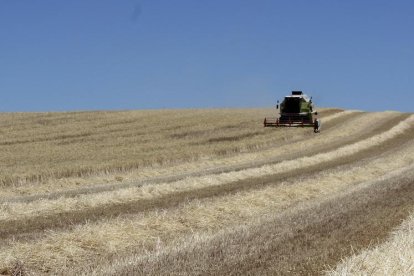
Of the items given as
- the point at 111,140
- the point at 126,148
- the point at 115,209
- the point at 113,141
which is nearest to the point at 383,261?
the point at 115,209

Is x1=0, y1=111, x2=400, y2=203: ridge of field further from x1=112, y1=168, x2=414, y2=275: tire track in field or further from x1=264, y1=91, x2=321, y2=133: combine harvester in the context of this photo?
x1=112, y1=168, x2=414, y2=275: tire track in field

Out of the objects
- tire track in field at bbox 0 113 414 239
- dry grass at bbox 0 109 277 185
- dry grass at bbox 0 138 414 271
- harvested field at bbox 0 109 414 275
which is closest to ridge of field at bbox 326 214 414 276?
harvested field at bbox 0 109 414 275

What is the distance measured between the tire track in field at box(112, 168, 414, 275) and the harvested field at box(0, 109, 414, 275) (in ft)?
0.07

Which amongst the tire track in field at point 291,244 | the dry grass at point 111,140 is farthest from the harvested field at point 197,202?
the dry grass at point 111,140

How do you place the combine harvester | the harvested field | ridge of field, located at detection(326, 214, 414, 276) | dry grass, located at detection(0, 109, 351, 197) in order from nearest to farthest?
ridge of field, located at detection(326, 214, 414, 276), the harvested field, dry grass, located at detection(0, 109, 351, 197), the combine harvester

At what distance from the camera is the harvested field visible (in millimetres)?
8641

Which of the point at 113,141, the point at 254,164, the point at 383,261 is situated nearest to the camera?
the point at 383,261

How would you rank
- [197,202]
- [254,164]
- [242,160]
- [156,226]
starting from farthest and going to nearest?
[242,160] < [254,164] < [197,202] < [156,226]

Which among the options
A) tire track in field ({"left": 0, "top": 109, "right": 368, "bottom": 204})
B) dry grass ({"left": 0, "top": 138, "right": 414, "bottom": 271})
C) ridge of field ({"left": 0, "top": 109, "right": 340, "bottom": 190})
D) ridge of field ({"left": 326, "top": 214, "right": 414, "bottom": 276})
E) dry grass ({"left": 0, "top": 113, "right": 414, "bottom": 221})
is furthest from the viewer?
ridge of field ({"left": 0, "top": 109, "right": 340, "bottom": 190})

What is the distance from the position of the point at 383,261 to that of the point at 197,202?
888 centimetres

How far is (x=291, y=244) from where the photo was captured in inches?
358

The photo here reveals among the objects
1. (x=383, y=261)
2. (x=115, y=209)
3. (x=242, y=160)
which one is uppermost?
(x=383, y=261)

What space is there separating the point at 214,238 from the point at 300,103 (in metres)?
37.4

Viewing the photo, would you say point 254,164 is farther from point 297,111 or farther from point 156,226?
point 156,226
